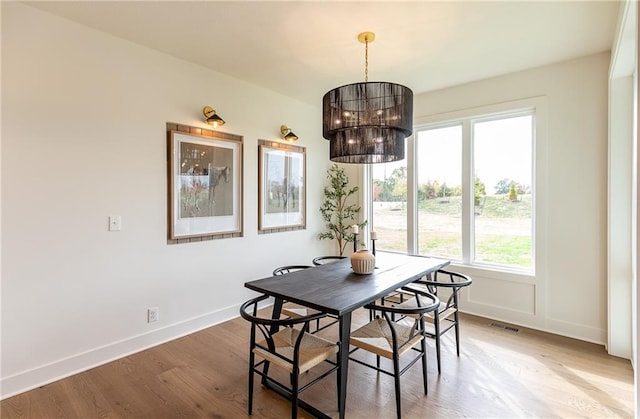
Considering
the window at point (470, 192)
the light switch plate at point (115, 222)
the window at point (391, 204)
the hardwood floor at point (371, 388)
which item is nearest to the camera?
the hardwood floor at point (371, 388)

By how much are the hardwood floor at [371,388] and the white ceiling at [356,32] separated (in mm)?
2634

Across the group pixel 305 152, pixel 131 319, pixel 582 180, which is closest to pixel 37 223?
pixel 131 319

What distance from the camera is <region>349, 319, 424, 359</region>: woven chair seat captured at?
190 cm

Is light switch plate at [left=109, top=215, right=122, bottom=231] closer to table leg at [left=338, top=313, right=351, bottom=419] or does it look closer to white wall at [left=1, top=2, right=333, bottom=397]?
white wall at [left=1, top=2, right=333, bottom=397]

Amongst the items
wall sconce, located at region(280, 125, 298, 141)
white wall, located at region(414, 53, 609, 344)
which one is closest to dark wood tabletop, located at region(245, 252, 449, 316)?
white wall, located at region(414, 53, 609, 344)

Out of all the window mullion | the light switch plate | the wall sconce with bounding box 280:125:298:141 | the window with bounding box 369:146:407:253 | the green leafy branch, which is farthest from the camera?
the green leafy branch

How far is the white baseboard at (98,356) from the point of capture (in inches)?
84.1

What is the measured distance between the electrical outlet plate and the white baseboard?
0.34ft

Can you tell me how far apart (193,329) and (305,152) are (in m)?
2.53

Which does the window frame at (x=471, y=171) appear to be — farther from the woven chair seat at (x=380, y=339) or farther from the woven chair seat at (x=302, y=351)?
the woven chair seat at (x=302, y=351)

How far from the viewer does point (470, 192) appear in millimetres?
3639

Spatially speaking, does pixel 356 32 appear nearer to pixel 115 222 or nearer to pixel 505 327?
pixel 115 222

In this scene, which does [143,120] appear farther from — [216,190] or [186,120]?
[216,190]

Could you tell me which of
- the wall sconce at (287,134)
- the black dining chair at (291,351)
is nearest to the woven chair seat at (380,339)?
the black dining chair at (291,351)
